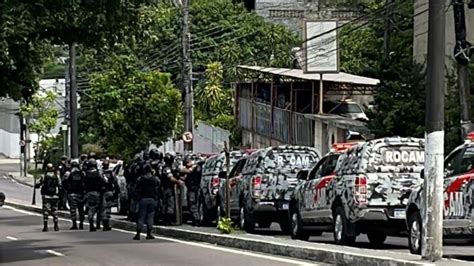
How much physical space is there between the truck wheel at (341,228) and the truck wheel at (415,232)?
2.37 meters

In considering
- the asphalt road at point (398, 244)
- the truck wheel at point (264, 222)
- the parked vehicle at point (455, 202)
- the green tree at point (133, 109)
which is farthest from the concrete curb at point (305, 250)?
the green tree at point (133, 109)

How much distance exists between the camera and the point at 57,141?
237ft

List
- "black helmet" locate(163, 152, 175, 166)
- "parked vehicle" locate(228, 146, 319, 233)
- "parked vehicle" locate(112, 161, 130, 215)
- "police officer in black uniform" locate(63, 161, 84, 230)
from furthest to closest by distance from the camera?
1. "parked vehicle" locate(112, 161, 130, 215)
2. "police officer in black uniform" locate(63, 161, 84, 230)
3. "black helmet" locate(163, 152, 175, 166)
4. "parked vehicle" locate(228, 146, 319, 233)

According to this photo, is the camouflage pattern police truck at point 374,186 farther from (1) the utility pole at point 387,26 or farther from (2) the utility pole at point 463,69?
(1) the utility pole at point 387,26

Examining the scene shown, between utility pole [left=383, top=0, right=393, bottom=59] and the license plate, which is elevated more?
utility pole [left=383, top=0, right=393, bottom=59]

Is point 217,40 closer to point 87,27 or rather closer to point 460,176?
point 87,27

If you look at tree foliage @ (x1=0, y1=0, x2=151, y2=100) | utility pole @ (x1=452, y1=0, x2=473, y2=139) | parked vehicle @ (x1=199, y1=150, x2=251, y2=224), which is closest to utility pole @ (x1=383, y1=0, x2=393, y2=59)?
utility pole @ (x1=452, y1=0, x2=473, y2=139)

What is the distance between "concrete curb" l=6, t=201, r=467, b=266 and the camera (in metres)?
15.6

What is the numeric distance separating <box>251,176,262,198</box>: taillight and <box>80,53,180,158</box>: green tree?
774 inches

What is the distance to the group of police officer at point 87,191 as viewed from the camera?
93.8 ft

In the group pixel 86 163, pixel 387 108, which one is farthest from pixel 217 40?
pixel 86 163

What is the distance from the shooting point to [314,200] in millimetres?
21547

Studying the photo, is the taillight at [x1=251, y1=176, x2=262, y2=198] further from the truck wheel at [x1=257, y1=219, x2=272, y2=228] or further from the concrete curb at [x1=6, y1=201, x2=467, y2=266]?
the concrete curb at [x1=6, y1=201, x2=467, y2=266]

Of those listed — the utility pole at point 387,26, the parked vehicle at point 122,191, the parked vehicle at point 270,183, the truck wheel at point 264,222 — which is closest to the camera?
the parked vehicle at point 270,183
